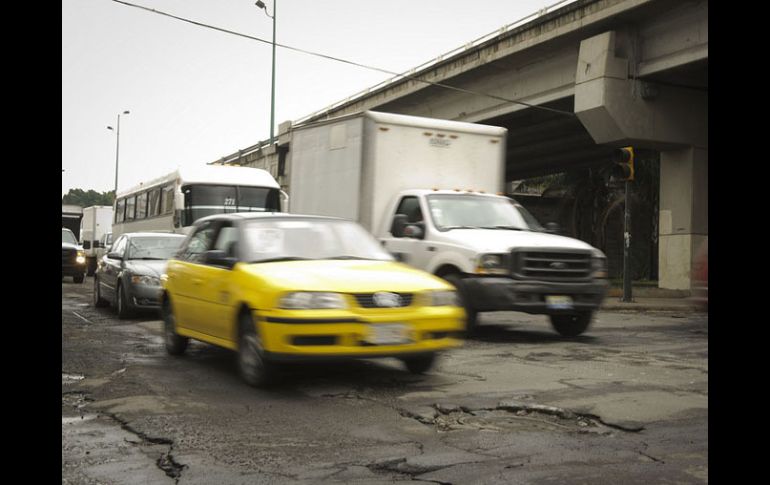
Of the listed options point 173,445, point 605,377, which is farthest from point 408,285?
point 173,445

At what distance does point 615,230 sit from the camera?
47188mm

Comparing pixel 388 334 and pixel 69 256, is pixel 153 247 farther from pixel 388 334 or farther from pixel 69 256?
pixel 69 256

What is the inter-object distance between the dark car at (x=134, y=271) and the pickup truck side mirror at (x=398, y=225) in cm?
359

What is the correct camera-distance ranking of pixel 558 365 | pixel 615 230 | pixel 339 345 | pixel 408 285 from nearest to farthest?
pixel 339 345
pixel 408 285
pixel 558 365
pixel 615 230

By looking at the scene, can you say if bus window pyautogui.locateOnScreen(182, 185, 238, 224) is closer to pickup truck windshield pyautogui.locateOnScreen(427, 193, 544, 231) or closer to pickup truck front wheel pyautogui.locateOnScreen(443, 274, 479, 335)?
pickup truck windshield pyautogui.locateOnScreen(427, 193, 544, 231)

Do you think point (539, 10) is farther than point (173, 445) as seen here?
Yes

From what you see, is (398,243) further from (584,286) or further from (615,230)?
(615,230)

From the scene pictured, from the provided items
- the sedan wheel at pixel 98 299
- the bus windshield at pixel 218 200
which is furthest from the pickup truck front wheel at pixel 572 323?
the bus windshield at pixel 218 200

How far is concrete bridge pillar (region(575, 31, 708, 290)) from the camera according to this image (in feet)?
75.1

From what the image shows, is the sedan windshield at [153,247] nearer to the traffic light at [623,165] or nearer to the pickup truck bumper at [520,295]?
the pickup truck bumper at [520,295]

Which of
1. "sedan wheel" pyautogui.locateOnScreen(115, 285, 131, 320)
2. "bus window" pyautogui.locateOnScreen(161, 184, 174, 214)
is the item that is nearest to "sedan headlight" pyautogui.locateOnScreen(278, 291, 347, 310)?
"sedan wheel" pyautogui.locateOnScreen(115, 285, 131, 320)

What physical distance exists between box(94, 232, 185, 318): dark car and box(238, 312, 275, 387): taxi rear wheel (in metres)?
6.36
